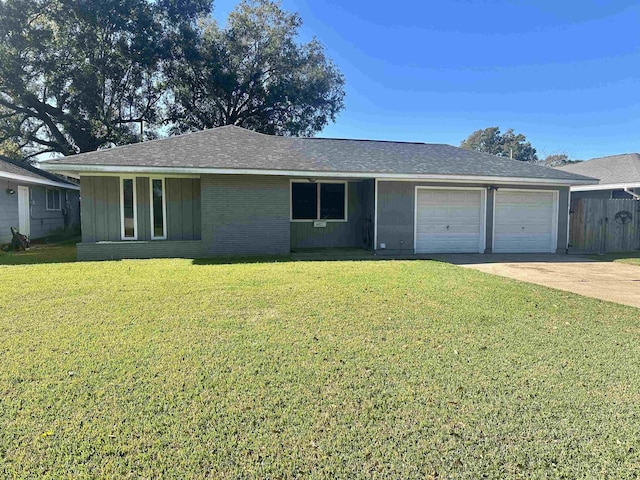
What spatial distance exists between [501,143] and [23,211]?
2422 inches

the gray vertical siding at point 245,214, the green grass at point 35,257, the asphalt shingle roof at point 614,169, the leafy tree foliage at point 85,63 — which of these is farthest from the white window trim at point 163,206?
the asphalt shingle roof at point 614,169

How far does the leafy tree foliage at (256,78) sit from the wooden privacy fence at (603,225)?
1802 cm

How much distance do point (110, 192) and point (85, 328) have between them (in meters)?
7.91

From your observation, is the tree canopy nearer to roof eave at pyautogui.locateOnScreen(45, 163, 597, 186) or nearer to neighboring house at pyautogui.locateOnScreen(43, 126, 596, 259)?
neighboring house at pyautogui.locateOnScreen(43, 126, 596, 259)

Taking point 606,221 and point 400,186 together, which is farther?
point 606,221

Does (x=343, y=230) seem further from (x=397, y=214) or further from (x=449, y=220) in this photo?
(x=449, y=220)

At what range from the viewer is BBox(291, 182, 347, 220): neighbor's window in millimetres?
12898

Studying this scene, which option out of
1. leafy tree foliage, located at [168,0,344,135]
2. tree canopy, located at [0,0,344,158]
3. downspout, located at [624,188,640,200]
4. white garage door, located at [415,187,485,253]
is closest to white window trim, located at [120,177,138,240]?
white garage door, located at [415,187,485,253]

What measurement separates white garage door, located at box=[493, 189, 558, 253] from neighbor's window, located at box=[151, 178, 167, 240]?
Result: 10960mm

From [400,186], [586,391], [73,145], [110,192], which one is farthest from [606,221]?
[73,145]

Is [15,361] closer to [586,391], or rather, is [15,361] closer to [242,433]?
[242,433]

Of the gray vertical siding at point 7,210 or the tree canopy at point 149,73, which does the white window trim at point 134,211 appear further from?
the tree canopy at point 149,73

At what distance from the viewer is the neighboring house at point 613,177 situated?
1593 centimetres

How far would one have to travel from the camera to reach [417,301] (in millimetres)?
5902
